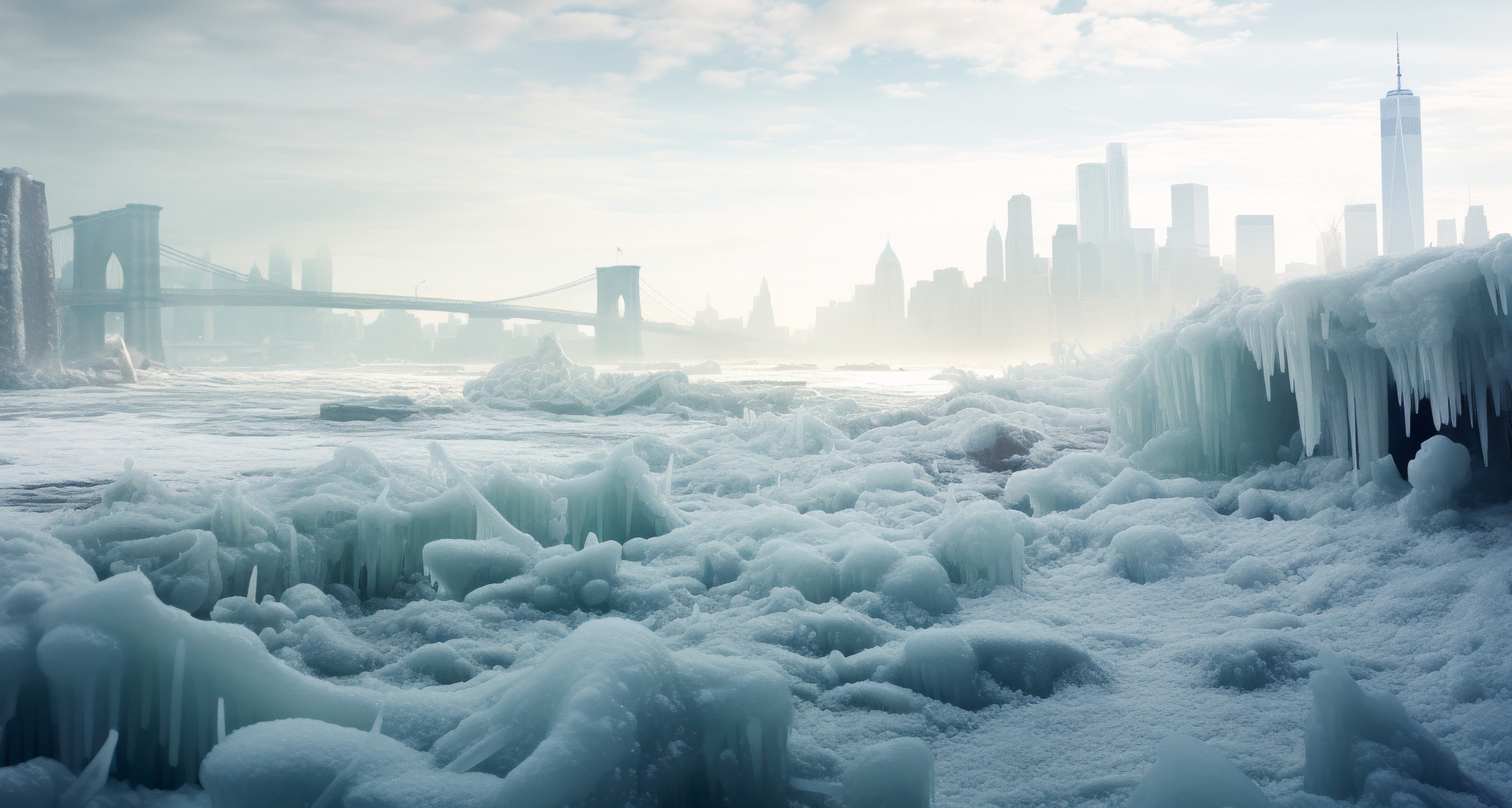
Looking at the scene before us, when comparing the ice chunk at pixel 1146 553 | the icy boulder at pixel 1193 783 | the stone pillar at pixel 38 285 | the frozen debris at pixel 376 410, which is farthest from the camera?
the stone pillar at pixel 38 285

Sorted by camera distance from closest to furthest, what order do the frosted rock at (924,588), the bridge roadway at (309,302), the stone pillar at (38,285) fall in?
the frosted rock at (924,588) → the stone pillar at (38,285) → the bridge roadway at (309,302)

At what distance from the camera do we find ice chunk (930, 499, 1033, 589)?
5.40m

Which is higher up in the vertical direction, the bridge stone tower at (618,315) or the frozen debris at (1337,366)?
the bridge stone tower at (618,315)

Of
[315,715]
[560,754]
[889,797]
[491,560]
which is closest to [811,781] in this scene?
[889,797]

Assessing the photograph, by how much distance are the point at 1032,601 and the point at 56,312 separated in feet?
140

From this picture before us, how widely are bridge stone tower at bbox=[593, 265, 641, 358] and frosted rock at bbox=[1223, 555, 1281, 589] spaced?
45.1 meters

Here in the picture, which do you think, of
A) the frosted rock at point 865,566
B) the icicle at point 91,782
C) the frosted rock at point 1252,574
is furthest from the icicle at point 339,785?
the frosted rock at point 1252,574

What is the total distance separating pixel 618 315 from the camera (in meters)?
51.8

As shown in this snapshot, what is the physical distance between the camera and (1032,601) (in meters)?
5.11

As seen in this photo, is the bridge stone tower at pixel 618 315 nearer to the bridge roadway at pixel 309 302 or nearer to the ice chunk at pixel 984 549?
the bridge roadway at pixel 309 302

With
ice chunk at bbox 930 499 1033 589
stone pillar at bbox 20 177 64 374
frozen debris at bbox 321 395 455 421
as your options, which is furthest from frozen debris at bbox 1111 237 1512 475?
stone pillar at bbox 20 177 64 374

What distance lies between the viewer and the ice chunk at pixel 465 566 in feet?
17.3

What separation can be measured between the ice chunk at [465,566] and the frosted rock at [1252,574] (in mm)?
4462

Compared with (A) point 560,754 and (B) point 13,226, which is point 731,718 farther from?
(B) point 13,226
